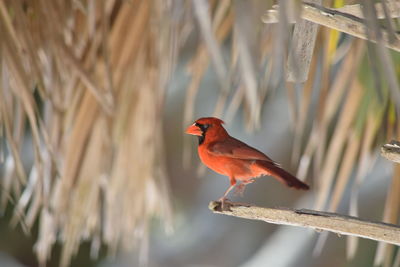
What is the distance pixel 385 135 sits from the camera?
1.27m

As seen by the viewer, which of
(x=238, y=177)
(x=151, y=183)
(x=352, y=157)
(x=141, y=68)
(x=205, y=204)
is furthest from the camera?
(x=205, y=204)

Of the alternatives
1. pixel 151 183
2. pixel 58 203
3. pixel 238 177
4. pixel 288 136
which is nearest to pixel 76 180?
pixel 58 203

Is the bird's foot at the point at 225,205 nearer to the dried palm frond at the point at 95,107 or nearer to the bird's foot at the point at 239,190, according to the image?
the bird's foot at the point at 239,190

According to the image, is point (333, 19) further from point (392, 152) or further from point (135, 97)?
point (135, 97)

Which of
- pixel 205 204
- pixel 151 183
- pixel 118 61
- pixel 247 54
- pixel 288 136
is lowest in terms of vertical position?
pixel 205 204

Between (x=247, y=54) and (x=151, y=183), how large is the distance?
1.49 metres

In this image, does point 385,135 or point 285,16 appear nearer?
point 285,16

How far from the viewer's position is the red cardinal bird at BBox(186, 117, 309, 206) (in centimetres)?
68

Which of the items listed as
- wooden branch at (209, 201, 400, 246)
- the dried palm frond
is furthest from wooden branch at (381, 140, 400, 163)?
the dried palm frond

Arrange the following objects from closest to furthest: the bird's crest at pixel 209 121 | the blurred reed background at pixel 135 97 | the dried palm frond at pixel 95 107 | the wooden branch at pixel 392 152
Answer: the wooden branch at pixel 392 152 < the bird's crest at pixel 209 121 < the blurred reed background at pixel 135 97 < the dried palm frond at pixel 95 107

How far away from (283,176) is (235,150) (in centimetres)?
5

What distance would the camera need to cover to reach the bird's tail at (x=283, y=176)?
0.64 metres

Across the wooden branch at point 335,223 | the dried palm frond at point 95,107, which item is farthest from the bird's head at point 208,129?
the dried palm frond at point 95,107

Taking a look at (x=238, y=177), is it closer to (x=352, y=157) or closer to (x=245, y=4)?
(x=245, y=4)
